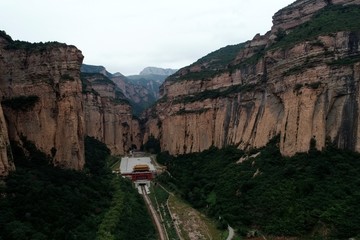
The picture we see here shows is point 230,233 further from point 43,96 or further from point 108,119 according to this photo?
point 108,119

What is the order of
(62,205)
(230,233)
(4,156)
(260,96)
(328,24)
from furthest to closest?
(260,96) → (328,24) → (230,233) → (62,205) → (4,156)

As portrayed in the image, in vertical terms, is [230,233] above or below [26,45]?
below

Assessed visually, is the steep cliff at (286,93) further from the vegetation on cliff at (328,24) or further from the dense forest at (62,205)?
the dense forest at (62,205)

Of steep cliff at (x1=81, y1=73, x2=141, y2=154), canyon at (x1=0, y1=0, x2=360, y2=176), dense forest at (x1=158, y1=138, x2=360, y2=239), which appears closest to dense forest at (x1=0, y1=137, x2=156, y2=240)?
canyon at (x1=0, y1=0, x2=360, y2=176)

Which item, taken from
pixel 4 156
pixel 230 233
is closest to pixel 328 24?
pixel 230 233

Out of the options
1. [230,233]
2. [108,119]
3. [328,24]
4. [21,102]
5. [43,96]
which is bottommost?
[230,233]

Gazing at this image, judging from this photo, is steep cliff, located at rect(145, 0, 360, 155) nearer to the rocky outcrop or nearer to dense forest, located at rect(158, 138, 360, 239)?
dense forest, located at rect(158, 138, 360, 239)

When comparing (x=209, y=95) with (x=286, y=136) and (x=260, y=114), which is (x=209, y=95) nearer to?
(x=260, y=114)
